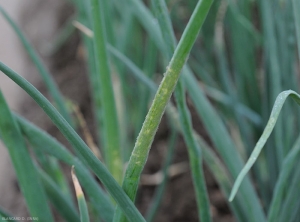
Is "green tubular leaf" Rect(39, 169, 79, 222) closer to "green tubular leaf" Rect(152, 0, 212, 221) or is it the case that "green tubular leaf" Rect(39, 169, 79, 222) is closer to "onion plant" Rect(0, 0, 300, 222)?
"onion plant" Rect(0, 0, 300, 222)

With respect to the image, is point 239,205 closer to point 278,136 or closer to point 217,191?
point 278,136

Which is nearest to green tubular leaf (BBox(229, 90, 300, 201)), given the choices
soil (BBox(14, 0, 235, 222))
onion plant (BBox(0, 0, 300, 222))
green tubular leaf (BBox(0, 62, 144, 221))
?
onion plant (BBox(0, 0, 300, 222))

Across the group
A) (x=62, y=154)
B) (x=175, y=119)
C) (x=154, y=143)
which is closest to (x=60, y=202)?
(x=62, y=154)

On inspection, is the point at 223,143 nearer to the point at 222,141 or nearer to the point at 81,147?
the point at 222,141

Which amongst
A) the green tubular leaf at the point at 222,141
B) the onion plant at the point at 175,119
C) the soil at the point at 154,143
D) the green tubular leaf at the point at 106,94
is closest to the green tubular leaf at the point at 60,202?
the onion plant at the point at 175,119

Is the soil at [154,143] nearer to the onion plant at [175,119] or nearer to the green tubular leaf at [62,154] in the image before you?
the onion plant at [175,119]

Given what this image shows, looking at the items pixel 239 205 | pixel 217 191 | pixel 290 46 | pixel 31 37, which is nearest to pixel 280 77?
pixel 290 46
